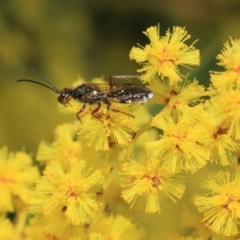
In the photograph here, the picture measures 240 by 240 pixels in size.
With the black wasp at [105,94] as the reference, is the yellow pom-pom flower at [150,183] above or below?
below

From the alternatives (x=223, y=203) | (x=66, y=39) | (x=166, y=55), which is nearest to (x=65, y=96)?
(x=166, y=55)

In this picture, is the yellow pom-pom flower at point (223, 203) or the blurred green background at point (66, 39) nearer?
the yellow pom-pom flower at point (223, 203)

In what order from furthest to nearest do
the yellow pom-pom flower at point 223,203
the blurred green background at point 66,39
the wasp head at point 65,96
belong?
the blurred green background at point 66,39 → the wasp head at point 65,96 → the yellow pom-pom flower at point 223,203

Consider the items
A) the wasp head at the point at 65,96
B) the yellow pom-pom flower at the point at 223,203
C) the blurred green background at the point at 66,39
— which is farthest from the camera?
the blurred green background at the point at 66,39

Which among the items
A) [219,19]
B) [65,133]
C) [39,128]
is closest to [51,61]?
[39,128]

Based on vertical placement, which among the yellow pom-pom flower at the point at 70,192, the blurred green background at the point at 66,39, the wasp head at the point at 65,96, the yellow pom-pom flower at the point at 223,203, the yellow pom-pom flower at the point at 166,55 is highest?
the blurred green background at the point at 66,39

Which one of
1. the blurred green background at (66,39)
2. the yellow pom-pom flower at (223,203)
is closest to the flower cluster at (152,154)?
the yellow pom-pom flower at (223,203)

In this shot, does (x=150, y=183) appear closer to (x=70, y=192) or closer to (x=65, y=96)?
(x=70, y=192)

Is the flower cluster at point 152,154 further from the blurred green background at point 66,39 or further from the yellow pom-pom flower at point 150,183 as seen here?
the blurred green background at point 66,39

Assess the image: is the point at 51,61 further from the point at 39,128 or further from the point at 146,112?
the point at 146,112
